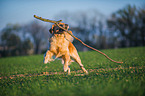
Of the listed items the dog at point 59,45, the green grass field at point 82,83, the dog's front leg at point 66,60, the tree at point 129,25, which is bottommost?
the green grass field at point 82,83

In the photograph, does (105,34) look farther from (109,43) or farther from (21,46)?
(21,46)

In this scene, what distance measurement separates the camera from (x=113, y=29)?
44719 millimetres

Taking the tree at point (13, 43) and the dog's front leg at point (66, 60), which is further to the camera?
the tree at point (13, 43)

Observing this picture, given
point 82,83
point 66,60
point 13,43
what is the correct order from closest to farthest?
point 82,83 → point 66,60 → point 13,43

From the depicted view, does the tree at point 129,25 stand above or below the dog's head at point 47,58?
above

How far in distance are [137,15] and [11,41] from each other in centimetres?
4150

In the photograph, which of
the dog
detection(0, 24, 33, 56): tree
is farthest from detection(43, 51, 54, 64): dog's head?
detection(0, 24, 33, 56): tree

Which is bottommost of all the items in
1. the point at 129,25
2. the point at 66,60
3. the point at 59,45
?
the point at 66,60

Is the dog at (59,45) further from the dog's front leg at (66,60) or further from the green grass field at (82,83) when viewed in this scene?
the green grass field at (82,83)

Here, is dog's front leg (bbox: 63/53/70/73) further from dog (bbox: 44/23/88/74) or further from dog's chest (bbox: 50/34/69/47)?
dog's chest (bbox: 50/34/69/47)

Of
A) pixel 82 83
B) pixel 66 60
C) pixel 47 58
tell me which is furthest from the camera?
pixel 66 60

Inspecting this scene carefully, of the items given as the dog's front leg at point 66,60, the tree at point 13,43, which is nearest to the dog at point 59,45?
the dog's front leg at point 66,60

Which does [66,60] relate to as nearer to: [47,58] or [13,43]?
[47,58]

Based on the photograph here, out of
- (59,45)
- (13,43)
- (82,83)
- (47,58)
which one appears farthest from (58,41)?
(13,43)
